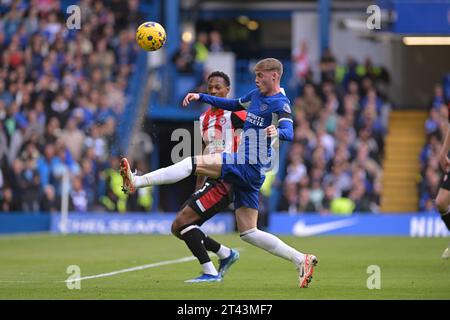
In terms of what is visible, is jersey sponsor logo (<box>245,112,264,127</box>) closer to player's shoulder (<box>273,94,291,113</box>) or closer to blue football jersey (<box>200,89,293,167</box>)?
blue football jersey (<box>200,89,293,167</box>)

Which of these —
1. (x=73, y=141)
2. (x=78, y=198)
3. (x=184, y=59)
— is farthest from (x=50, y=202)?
(x=184, y=59)

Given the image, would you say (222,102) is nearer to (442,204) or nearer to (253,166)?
(253,166)

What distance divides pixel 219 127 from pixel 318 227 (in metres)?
11.9

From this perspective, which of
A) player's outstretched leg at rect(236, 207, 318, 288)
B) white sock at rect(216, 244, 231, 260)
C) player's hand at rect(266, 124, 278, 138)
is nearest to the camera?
player's hand at rect(266, 124, 278, 138)

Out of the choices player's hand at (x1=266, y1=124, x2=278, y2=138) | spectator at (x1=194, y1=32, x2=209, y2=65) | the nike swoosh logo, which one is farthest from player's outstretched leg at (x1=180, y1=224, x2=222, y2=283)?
spectator at (x1=194, y1=32, x2=209, y2=65)

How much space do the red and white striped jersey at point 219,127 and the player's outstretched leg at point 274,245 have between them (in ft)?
4.20

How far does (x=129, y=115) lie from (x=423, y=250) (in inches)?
488

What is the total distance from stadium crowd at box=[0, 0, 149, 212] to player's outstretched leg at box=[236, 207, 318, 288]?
13.6 m

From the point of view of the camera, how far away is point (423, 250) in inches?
731

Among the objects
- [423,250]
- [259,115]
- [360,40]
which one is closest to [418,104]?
[360,40]

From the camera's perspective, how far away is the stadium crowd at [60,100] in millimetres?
25297

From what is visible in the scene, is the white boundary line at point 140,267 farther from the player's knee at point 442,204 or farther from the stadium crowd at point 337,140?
the stadium crowd at point 337,140

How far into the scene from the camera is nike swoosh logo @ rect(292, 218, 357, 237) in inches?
971
